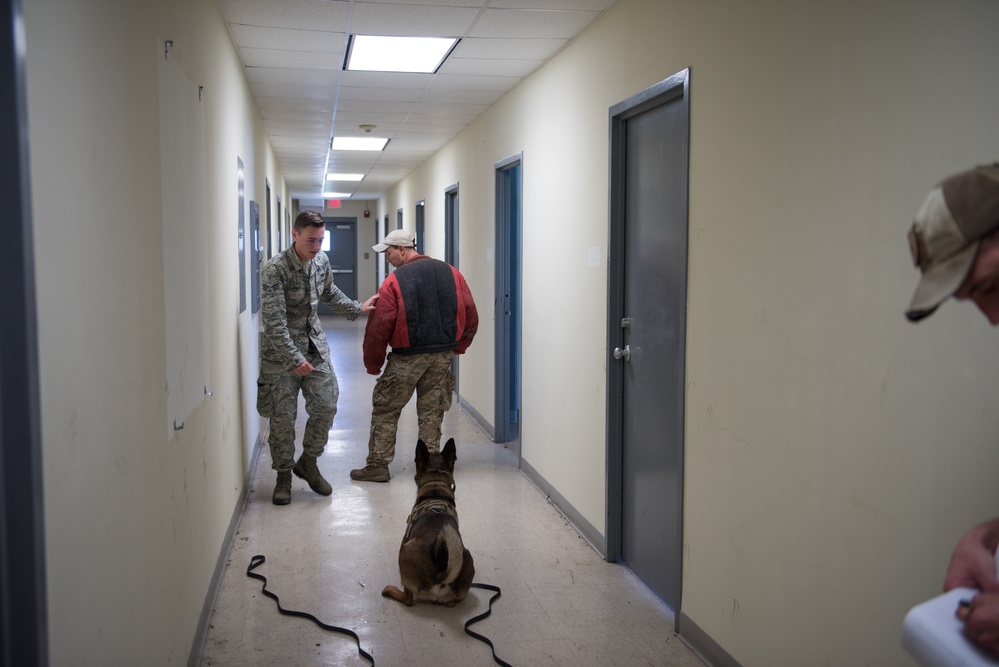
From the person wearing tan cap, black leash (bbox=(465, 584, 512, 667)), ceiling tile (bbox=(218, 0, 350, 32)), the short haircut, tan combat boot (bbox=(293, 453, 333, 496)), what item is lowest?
black leash (bbox=(465, 584, 512, 667))

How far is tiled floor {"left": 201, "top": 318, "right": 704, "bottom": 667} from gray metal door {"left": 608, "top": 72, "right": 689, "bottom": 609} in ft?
0.85

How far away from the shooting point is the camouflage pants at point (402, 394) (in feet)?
17.9

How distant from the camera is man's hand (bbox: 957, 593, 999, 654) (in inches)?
45.7

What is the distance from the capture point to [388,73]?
558 centimetres

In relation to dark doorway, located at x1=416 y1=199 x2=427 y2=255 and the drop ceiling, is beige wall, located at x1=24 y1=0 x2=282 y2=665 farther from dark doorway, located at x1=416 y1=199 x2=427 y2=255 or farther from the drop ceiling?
Result: dark doorway, located at x1=416 y1=199 x2=427 y2=255

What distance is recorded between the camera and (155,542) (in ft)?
7.23

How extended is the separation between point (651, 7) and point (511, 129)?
105 inches

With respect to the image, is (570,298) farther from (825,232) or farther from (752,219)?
(825,232)

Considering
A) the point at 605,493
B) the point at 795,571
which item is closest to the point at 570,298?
the point at 605,493

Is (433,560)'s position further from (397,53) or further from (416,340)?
(397,53)

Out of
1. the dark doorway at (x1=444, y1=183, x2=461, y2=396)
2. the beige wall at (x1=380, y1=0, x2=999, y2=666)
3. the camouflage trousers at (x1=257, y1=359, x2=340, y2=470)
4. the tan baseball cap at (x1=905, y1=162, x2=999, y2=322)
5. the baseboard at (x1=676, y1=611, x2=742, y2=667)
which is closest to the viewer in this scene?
the tan baseball cap at (x1=905, y1=162, x2=999, y2=322)

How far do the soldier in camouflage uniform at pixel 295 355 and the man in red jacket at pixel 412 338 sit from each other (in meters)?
0.22

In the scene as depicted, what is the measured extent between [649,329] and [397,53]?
243 centimetres

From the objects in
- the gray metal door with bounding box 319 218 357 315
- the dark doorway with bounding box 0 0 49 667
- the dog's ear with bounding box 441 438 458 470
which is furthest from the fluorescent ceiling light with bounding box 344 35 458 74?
the gray metal door with bounding box 319 218 357 315
